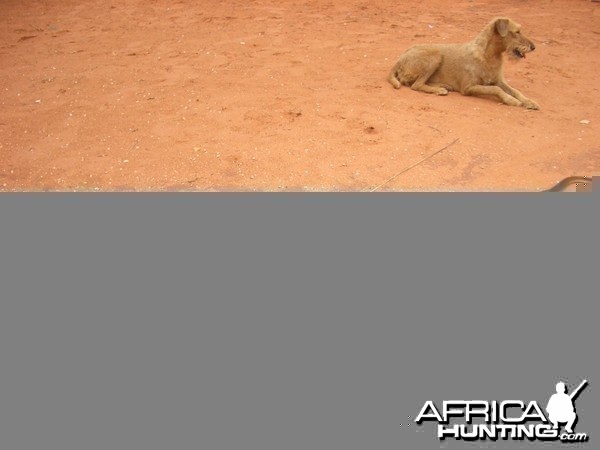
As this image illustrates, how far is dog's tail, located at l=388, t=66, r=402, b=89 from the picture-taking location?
22.7ft

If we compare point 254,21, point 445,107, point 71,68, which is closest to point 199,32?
point 254,21

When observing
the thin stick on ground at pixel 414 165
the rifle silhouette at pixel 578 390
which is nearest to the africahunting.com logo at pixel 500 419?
the rifle silhouette at pixel 578 390

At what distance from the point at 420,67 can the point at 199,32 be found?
156 inches

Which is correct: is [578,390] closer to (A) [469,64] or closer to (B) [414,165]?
(B) [414,165]

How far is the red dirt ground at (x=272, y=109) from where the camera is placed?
493cm

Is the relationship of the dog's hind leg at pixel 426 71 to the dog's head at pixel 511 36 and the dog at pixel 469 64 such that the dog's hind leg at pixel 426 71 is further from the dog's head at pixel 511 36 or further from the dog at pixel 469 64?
the dog's head at pixel 511 36

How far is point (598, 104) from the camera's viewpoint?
21.3ft

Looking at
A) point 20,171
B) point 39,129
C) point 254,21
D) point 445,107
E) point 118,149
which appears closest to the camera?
point 20,171

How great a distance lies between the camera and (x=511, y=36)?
22.4 feet

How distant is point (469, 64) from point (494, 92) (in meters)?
0.49

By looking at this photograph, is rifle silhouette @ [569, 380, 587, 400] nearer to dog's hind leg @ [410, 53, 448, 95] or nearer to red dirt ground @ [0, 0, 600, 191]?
red dirt ground @ [0, 0, 600, 191]

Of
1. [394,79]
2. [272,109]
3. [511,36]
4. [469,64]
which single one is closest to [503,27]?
[511,36]

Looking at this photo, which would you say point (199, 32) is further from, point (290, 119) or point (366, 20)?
point (290, 119)

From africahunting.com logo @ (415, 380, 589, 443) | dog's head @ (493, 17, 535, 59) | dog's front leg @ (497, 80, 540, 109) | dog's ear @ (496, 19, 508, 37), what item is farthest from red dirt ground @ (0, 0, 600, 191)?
africahunting.com logo @ (415, 380, 589, 443)
